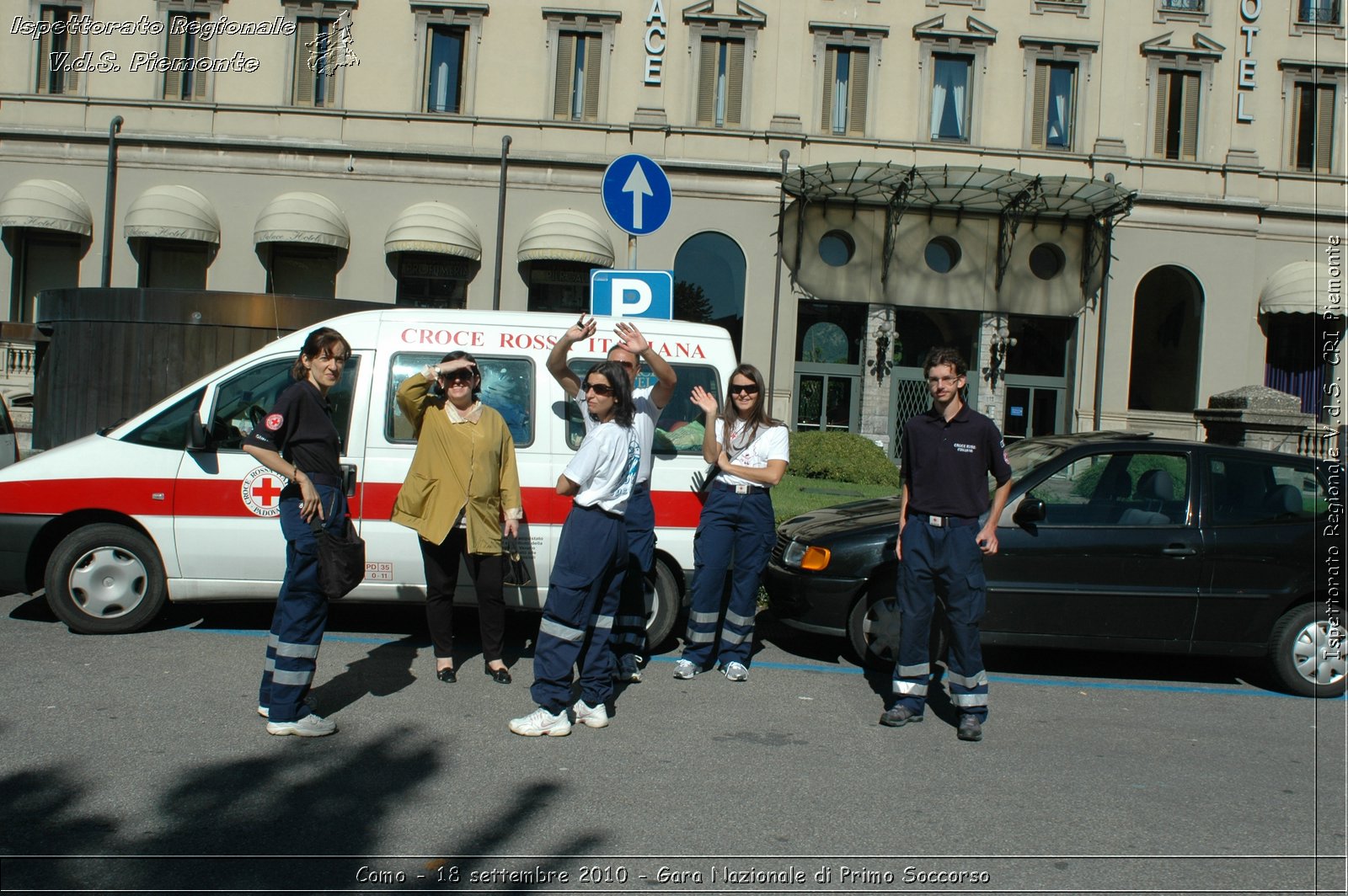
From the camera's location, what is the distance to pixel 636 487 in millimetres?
5711

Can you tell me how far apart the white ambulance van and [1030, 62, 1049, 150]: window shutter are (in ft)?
64.1

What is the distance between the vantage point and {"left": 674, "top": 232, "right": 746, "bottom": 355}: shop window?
22.9 m

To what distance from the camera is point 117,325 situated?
514 inches

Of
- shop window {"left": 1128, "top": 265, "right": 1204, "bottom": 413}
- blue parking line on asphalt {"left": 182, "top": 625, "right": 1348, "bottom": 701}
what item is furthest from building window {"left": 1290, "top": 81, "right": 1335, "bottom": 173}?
blue parking line on asphalt {"left": 182, "top": 625, "right": 1348, "bottom": 701}

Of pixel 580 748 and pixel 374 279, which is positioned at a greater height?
pixel 374 279

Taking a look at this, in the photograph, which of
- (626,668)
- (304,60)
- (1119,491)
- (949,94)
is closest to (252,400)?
(626,668)

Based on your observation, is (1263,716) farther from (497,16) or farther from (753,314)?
(497,16)

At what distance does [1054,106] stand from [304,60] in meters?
16.7

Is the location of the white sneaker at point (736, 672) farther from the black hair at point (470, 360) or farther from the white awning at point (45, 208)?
the white awning at point (45, 208)

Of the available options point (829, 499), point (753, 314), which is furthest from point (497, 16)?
point (829, 499)

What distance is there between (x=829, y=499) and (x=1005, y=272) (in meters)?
13.2

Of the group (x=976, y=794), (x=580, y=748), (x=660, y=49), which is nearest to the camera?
(x=976, y=794)

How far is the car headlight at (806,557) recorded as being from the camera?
660cm

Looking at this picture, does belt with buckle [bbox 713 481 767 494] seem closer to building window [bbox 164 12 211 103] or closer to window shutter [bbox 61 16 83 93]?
building window [bbox 164 12 211 103]
